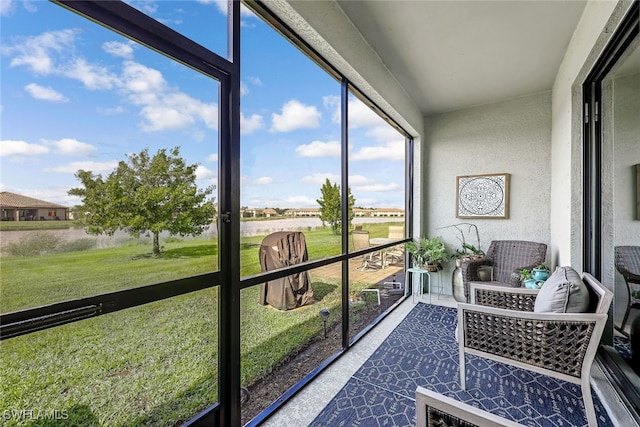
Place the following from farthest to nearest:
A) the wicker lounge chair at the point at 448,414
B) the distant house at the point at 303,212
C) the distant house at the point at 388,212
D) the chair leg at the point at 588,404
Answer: the distant house at the point at 388,212 < the distant house at the point at 303,212 < the chair leg at the point at 588,404 < the wicker lounge chair at the point at 448,414

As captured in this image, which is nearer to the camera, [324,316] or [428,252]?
[324,316]

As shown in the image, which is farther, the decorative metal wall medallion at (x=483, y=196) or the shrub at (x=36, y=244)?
the decorative metal wall medallion at (x=483, y=196)

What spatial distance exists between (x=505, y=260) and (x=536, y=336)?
7.77 feet

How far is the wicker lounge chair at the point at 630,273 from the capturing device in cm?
183

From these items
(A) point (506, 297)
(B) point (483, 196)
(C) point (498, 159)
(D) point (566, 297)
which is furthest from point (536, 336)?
(C) point (498, 159)

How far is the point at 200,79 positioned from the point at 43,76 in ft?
1.99

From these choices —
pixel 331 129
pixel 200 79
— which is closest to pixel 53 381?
pixel 200 79

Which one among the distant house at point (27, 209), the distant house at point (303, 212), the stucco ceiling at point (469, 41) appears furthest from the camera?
the stucco ceiling at point (469, 41)

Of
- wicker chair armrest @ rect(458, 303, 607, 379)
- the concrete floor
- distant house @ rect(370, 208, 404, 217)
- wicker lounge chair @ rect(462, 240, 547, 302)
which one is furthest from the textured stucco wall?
wicker chair armrest @ rect(458, 303, 607, 379)

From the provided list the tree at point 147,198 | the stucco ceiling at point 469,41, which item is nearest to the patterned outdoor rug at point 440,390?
the tree at point 147,198

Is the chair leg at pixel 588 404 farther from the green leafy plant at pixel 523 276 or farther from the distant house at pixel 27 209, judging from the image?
the distant house at pixel 27 209

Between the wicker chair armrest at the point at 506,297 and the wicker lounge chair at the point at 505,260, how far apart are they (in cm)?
110

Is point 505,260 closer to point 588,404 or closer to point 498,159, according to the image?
point 498,159

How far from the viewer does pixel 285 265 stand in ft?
6.63
